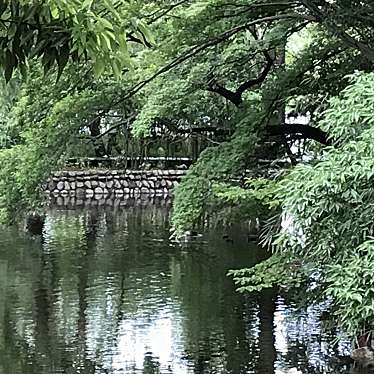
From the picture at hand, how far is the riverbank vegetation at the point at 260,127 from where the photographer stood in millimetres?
3592

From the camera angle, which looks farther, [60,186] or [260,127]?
[60,186]

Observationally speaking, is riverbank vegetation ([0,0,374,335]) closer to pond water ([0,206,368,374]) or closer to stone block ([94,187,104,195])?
pond water ([0,206,368,374])

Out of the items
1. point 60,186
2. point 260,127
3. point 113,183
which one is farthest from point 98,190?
point 260,127

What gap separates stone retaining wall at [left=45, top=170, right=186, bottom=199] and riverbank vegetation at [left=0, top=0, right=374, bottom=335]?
10091 millimetres

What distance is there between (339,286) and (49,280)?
649 cm

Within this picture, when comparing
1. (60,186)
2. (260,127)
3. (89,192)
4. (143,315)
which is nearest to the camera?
(260,127)

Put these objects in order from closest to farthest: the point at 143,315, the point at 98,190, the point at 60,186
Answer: the point at 143,315, the point at 60,186, the point at 98,190

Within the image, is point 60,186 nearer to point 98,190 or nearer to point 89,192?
point 89,192

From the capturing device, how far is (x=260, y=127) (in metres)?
6.96

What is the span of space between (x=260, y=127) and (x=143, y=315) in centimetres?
231

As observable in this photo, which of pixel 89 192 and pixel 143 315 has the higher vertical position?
pixel 89 192

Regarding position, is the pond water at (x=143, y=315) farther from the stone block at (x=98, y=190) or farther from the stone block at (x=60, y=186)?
the stone block at (x=98, y=190)

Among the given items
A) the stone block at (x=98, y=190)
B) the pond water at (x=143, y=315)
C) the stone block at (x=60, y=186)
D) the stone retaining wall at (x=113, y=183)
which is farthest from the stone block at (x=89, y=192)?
the pond water at (x=143, y=315)

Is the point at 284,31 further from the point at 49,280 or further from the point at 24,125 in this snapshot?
the point at 49,280
